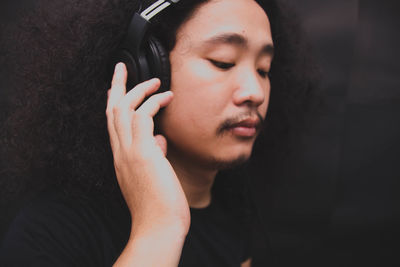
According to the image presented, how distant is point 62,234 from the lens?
84cm

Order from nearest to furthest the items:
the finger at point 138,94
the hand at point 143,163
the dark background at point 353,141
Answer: the hand at point 143,163
the finger at point 138,94
the dark background at point 353,141

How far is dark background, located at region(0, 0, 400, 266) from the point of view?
1532 millimetres

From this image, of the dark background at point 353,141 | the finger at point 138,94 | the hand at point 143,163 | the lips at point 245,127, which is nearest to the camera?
the hand at point 143,163

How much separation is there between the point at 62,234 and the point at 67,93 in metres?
0.41

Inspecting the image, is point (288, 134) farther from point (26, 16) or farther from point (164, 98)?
point (26, 16)

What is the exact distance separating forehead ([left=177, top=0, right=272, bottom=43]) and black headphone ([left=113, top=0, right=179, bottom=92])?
0.28 ft

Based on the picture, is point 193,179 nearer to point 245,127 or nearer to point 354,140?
point 245,127

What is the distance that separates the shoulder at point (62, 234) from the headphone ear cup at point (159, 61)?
39cm

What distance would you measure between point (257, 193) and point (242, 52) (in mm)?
888

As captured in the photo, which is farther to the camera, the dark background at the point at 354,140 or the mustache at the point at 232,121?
the dark background at the point at 354,140

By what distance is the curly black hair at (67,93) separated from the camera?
986 mm

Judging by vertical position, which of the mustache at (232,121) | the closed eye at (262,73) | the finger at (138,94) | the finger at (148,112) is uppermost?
the finger at (138,94)

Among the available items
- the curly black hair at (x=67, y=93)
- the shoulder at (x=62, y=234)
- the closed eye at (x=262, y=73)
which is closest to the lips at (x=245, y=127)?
the closed eye at (x=262, y=73)

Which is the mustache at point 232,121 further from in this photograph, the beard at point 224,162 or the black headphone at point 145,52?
the black headphone at point 145,52
